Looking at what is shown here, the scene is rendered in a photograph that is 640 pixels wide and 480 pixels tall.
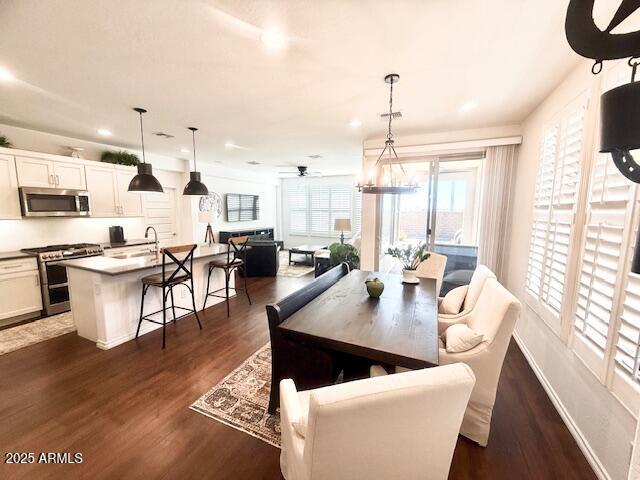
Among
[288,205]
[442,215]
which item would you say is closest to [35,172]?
[442,215]

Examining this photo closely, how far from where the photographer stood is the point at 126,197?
502 cm

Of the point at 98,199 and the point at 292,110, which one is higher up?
the point at 292,110

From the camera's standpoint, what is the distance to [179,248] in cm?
311

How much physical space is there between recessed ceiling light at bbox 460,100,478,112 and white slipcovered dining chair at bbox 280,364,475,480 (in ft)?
9.99

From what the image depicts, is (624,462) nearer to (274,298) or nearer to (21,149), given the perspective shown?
(274,298)

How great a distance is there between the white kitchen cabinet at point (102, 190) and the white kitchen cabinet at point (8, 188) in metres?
0.86

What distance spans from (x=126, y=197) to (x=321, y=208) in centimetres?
564

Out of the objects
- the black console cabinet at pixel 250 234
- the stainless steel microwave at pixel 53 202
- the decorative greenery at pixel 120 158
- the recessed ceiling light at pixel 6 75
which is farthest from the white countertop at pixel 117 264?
the black console cabinet at pixel 250 234

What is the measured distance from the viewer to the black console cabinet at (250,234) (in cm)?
719

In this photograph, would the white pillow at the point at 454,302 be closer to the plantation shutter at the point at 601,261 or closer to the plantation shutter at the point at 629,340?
the plantation shutter at the point at 601,261

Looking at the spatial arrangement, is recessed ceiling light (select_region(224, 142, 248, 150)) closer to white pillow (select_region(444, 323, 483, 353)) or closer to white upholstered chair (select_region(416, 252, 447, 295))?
white upholstered chair (select_region(416, 252, 447, 295))

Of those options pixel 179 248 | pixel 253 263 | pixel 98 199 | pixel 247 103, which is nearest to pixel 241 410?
pixel 179 248

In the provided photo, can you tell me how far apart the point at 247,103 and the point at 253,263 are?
3.71 metres

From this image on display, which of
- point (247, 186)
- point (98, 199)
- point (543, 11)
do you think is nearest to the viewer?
point (543, 11)
